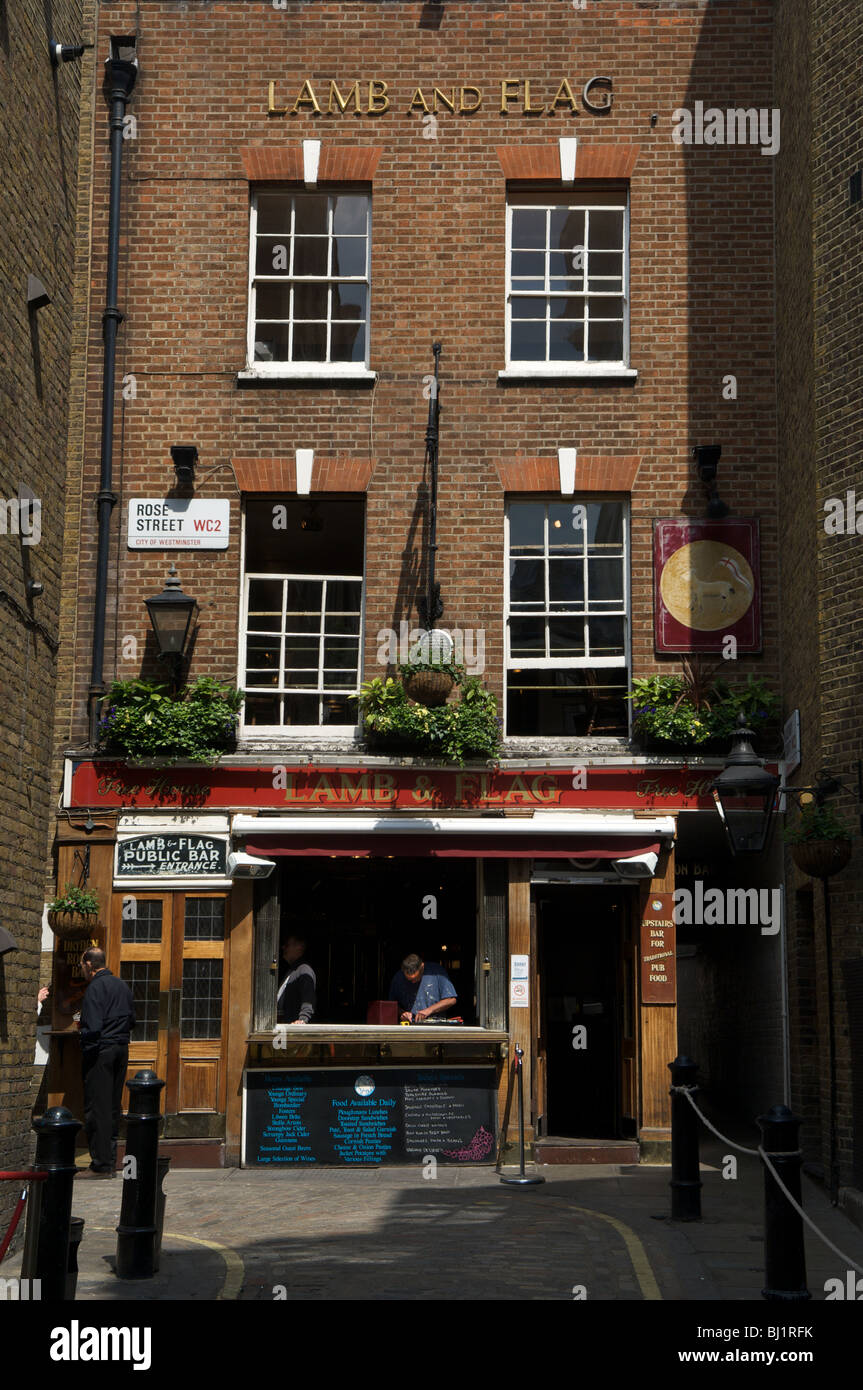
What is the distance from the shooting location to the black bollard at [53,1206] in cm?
751

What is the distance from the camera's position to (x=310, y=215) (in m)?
15.4

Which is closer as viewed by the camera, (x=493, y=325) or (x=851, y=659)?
(x=851, y=659)

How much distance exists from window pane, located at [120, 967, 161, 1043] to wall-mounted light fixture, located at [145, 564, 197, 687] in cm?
276

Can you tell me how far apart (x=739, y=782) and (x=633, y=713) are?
138 inches

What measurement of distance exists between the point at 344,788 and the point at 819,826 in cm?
451

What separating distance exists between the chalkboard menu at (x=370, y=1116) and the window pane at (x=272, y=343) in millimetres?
6619

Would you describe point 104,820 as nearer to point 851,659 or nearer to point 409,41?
point 851,659

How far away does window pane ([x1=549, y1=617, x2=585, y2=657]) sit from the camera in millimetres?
14922

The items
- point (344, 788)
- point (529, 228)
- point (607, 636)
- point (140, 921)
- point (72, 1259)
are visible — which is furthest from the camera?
point (529, 228)

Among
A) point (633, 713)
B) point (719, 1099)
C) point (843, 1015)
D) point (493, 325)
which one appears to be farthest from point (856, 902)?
point (719, 1099)

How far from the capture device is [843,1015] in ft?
39.0

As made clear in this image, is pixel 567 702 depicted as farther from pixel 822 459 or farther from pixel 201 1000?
pixel 201 1000

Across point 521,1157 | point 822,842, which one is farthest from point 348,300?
point 521,1157
